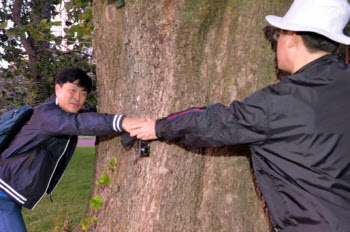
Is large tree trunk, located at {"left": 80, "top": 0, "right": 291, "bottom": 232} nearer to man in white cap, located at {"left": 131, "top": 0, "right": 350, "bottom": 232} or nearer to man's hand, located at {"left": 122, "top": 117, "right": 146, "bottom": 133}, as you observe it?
man's hand, located at {"left": 122, "top": 117, "right": 146, "bottom": 133}

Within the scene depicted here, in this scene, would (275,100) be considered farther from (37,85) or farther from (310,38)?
(37,85)

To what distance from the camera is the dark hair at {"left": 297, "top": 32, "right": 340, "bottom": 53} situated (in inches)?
85.8

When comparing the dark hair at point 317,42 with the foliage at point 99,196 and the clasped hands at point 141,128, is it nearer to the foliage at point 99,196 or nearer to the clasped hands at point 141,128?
the clasped hands at point 141,128

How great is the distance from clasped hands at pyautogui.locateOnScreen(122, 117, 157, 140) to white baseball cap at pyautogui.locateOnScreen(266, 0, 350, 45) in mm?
1129

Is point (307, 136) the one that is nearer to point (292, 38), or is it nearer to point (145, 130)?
point (292, 38)

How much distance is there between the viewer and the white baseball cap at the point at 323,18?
2.13m

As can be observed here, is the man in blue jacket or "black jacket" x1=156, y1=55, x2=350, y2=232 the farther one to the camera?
the man in blue jacket

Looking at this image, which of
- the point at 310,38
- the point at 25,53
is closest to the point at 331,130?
the point at 310,38

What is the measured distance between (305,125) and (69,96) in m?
2.15

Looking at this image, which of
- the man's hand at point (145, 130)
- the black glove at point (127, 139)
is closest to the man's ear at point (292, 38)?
the man's hand at point (145, 130)

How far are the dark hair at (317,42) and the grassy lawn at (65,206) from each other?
369cm

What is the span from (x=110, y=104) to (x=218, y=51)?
993 mm

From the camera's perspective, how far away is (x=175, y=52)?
2.76m

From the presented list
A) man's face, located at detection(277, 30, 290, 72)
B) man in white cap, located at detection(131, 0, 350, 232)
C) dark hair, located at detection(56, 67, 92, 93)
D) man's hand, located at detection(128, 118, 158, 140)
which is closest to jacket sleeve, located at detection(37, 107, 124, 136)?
man's hand, located at detection(128, 118, 158, 140)
